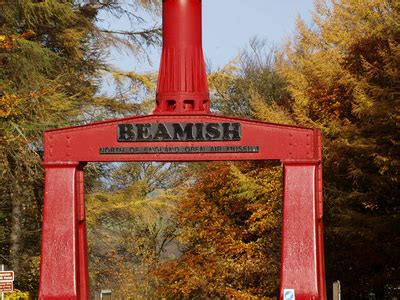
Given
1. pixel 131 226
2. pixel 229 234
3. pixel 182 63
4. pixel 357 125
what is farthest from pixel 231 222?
pixel 182 63

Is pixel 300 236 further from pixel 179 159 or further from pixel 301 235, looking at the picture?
pixel 179 159

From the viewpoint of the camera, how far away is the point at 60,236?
20422mm

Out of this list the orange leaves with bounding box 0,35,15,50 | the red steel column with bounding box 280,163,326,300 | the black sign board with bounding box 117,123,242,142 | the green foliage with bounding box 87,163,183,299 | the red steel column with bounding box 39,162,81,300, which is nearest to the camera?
the red steel column with bounding box 280,163,326,300

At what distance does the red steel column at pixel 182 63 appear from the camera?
21125mm

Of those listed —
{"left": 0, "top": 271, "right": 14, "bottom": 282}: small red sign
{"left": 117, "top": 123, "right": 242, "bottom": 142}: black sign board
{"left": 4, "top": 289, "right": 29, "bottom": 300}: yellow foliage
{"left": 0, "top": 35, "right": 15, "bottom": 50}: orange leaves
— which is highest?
{"left": 0, "top": 35, "right": 15, "bottom": 50}: orange leaves

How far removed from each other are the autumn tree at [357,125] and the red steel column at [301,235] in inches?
445

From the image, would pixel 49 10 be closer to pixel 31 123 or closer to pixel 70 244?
pixel 31 123

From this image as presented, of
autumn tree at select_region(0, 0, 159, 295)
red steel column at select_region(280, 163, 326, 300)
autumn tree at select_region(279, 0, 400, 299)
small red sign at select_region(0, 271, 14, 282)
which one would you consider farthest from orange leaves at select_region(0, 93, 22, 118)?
red steel column at select_region(280, 163, 326, 300)

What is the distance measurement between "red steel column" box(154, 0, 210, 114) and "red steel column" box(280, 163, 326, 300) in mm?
2091

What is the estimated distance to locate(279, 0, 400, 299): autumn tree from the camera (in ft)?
113

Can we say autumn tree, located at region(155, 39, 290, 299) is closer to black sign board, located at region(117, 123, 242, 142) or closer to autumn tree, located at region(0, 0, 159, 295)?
autumn tree, located at region(0, 0, 159, 295)

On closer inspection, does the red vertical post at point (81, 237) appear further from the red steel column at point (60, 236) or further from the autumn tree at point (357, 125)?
the autumn tree at point (357, 125)

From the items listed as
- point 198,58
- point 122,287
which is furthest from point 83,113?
point 122,287

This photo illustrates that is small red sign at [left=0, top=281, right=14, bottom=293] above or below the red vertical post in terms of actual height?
below
